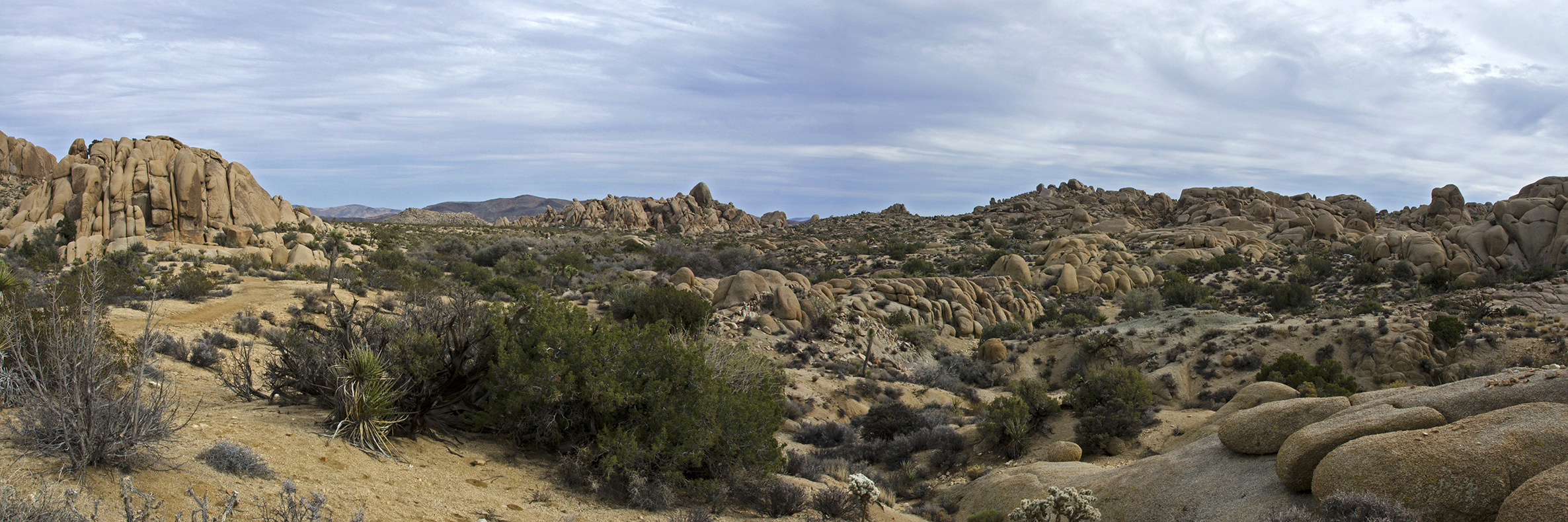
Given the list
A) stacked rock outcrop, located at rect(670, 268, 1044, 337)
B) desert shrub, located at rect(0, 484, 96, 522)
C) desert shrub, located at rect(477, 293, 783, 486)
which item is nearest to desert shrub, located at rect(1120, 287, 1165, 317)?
stacked rock outcrop, located at rect(670, 268, 1044, 337)

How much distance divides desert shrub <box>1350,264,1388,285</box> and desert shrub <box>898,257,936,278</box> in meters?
19.5

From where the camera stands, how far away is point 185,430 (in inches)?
249

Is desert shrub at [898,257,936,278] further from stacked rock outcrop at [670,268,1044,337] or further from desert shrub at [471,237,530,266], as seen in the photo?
desert shrub at [471,237,530,266]

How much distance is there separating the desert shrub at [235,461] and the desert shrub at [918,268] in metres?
34.5

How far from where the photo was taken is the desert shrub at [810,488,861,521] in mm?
7879

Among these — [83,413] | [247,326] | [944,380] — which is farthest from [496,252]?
[83,413]

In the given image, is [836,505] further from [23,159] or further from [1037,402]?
[23,159]

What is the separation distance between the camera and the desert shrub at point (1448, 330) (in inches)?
703

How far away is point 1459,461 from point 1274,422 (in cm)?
239

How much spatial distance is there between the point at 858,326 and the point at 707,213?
6921 centimetres

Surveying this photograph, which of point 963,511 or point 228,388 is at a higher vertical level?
point 228,388

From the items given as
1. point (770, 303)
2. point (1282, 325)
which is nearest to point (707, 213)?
point (770, 303)

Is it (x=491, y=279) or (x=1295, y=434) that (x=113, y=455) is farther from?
(x=491, y=279)

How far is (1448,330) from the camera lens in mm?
17938
